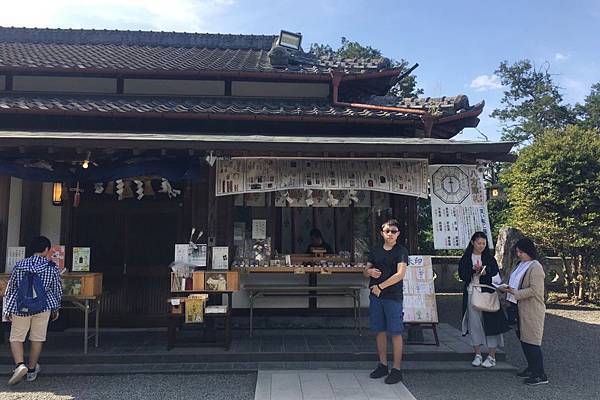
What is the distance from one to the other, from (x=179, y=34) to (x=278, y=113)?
715cm

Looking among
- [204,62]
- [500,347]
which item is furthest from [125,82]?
[500,347]

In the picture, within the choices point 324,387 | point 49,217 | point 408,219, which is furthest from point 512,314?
point 49,217

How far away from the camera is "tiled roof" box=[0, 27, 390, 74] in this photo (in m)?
8.72

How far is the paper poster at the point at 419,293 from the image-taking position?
6.36m

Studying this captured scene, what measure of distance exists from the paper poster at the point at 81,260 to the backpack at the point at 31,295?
151 centimetres

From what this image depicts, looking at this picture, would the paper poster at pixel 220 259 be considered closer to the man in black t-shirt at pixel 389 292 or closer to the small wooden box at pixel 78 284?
the small wooden box at pixel 78 284

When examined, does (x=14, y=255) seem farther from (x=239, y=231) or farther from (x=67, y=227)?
(x=239, y=231)

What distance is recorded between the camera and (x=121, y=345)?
636 cm

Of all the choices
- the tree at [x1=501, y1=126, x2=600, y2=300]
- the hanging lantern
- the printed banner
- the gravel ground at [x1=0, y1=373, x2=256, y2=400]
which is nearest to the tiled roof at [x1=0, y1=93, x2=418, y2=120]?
the printed banner

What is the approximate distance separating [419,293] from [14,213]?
7.05 meters

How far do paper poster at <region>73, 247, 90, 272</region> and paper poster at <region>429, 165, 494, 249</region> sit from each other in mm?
5534

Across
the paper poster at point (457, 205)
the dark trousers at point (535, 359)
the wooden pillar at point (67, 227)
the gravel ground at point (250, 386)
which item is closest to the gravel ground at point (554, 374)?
the gravel ground at point (250, 386)

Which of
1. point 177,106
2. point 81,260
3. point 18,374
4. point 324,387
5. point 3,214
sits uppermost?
point 177,106

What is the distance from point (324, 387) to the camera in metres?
4.92
